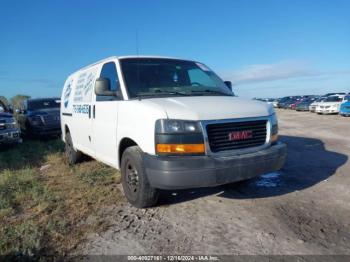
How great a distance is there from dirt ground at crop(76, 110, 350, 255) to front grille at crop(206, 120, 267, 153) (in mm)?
907

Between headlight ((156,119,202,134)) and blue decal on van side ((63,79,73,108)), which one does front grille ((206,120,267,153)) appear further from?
blue decal on van side ((63,79,73,108))

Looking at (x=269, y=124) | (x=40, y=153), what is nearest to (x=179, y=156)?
(x=269, y=124)

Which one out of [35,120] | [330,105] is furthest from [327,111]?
[35,120]

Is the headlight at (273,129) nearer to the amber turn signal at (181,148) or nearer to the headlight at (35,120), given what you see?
the amber turn signal at (181,148)

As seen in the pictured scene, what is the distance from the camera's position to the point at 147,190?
411cm

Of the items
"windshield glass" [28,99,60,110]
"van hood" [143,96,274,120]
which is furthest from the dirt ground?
"windshield glass" [28,99,60,110]

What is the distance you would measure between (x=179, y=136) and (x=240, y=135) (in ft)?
2.76

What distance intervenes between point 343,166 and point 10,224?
6072 millimetres

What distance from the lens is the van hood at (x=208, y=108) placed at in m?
3.71

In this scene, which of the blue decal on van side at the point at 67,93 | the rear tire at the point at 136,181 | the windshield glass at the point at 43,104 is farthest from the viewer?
the windshield glass at the point at 43,104

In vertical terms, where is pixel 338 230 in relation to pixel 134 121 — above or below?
below

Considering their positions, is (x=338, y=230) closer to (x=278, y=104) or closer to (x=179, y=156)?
(x=179, y=156)

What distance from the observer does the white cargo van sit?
144 inches

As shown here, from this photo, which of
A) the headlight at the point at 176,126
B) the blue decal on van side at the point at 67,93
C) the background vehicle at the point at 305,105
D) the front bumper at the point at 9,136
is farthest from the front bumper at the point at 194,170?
the background vehicle at the point at 305,105
